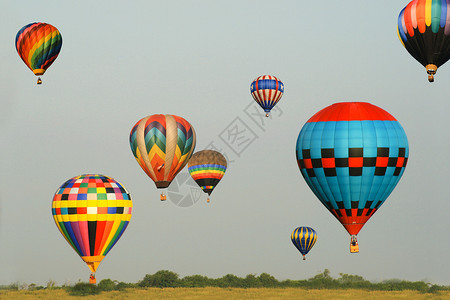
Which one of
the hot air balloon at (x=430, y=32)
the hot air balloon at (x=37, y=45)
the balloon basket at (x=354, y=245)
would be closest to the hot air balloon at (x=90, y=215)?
the hot air balloon at (x=37, y=45)

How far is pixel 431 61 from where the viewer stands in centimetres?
3747

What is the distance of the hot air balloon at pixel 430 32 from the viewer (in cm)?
3728

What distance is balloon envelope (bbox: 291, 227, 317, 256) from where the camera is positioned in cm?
5697

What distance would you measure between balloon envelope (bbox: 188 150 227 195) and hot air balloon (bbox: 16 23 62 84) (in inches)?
580

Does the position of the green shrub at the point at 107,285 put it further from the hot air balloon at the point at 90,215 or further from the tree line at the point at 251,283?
the hot air balloon at the point at 90,215

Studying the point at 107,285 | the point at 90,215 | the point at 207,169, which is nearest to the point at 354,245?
the point at 90,215

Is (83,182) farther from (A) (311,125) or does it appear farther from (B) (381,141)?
(B) (381,141)

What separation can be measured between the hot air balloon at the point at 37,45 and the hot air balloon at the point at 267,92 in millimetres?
15609

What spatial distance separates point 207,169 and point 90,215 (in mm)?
17433

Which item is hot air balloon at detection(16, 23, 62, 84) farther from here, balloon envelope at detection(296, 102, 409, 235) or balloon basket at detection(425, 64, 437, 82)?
balloon basket at detection(425, 64, 437, 82)

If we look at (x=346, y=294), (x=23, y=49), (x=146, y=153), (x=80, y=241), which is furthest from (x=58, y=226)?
(x=346, y=294)

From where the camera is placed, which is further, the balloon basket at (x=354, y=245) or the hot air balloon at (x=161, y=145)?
the hot air balloon at (x=161, y=145)

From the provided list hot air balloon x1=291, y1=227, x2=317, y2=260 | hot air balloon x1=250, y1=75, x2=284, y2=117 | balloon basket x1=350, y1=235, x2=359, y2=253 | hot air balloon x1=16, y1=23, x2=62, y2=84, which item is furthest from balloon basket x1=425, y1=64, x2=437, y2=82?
hot air balloon x1=16, y1=23, x2=62, y2=84

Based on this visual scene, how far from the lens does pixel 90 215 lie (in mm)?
41875
